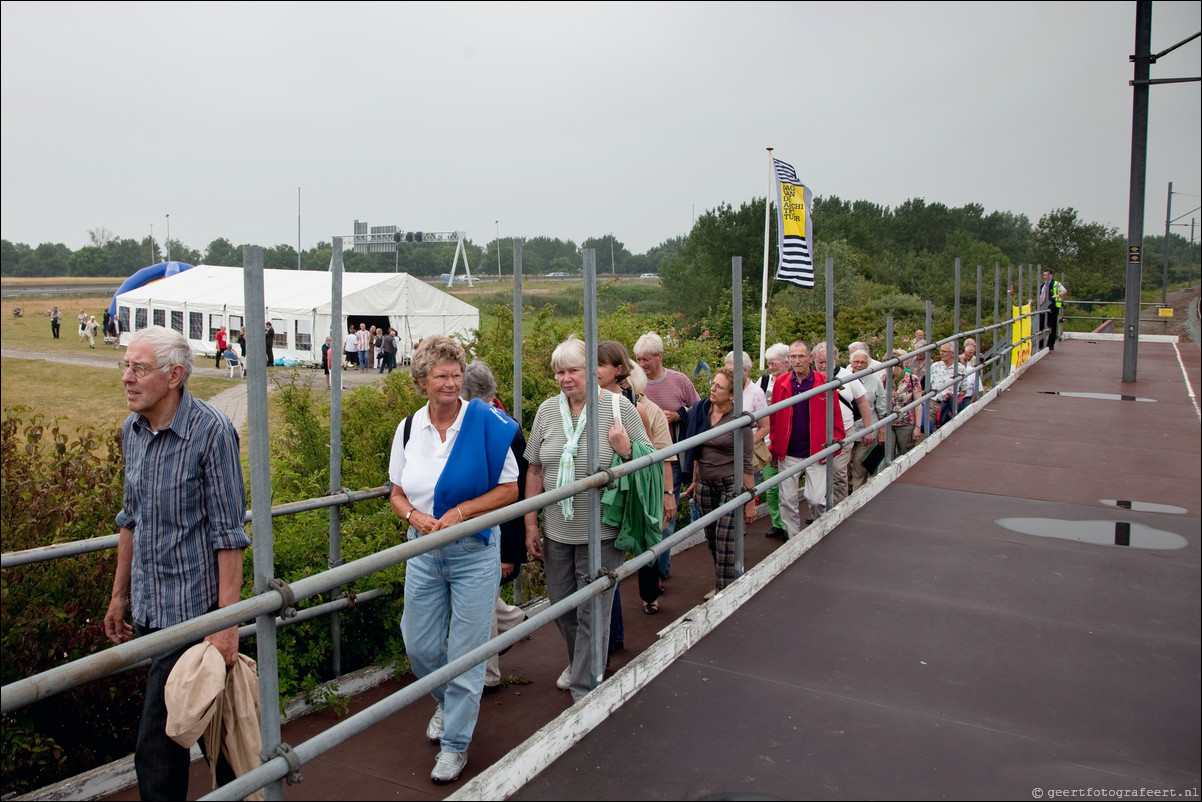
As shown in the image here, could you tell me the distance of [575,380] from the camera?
4.46 meters

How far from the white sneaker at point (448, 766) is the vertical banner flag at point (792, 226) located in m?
12.1

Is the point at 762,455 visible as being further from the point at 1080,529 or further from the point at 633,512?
the point at 633,512

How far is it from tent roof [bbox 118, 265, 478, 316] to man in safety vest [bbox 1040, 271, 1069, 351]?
18732 mm

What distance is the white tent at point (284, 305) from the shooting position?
90.8 feet

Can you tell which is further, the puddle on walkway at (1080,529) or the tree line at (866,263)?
the tree line at (866,263)

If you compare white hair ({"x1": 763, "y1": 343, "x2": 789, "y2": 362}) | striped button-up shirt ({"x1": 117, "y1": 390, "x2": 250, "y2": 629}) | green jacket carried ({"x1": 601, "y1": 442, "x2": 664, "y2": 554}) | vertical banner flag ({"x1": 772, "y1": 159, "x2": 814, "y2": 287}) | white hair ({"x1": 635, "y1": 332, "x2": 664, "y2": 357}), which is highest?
vertical banner flag ({"x1": 772, "y1": 159, "x2": 814, "y2": 287})

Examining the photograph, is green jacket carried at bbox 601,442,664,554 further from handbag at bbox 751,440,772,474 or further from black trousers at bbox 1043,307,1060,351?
black trousers at bbox 1043,307,1060,351

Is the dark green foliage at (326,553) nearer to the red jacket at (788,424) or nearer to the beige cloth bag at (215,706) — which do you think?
the beige cloth bag at (215,706)

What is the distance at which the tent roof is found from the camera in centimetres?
2761

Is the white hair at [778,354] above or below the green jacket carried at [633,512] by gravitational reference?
above

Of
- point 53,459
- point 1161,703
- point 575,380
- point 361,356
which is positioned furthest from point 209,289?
point 1161,703

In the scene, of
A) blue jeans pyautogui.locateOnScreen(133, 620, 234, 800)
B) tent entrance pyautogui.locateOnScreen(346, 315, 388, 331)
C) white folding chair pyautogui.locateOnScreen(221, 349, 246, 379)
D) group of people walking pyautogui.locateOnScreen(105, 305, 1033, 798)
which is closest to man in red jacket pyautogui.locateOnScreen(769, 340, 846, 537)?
group of people walking pyautogui.locateOnScreen(105, 305, 1033, 798)

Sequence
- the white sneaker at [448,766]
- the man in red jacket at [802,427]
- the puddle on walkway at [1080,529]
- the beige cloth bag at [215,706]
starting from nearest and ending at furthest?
the beige cloth bag at [215,706] < the white sneaker at [448,766] < the puddle on walkway at [1080,529] < the man in red jacket at [802,427]

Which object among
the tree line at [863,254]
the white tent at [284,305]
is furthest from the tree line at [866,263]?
the white tent at [284,305]
